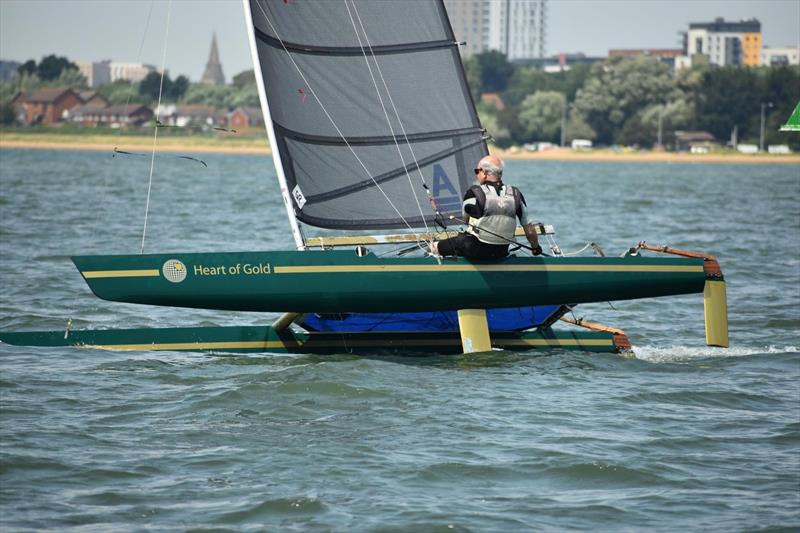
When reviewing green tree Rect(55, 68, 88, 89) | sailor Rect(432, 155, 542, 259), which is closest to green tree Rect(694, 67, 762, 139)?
green tree Rect(55, 68, 88, 89)

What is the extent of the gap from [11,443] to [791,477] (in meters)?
4.80

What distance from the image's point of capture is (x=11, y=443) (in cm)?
820

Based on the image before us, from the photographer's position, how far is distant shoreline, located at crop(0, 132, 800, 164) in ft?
356

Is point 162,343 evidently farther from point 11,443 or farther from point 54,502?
point 54,502

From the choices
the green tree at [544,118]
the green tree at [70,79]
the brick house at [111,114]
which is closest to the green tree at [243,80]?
the green tree at [70,79]

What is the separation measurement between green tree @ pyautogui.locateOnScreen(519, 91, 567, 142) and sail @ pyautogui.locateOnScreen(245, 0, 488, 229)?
11053 cm

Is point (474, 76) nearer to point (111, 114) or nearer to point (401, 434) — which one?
point (111, 114)

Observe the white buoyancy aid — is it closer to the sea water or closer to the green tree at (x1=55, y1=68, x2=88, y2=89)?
the sea water

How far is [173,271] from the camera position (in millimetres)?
10641

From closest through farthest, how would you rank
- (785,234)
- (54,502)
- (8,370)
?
(54,502)
(8,370)
(785,234)

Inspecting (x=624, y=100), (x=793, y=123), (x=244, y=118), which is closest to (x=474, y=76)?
(x=624, y=100)

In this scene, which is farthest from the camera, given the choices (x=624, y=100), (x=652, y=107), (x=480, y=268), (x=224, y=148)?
(x=624, y=100)

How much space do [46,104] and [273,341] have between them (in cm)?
11602

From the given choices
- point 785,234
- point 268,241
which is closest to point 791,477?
point 268,241
